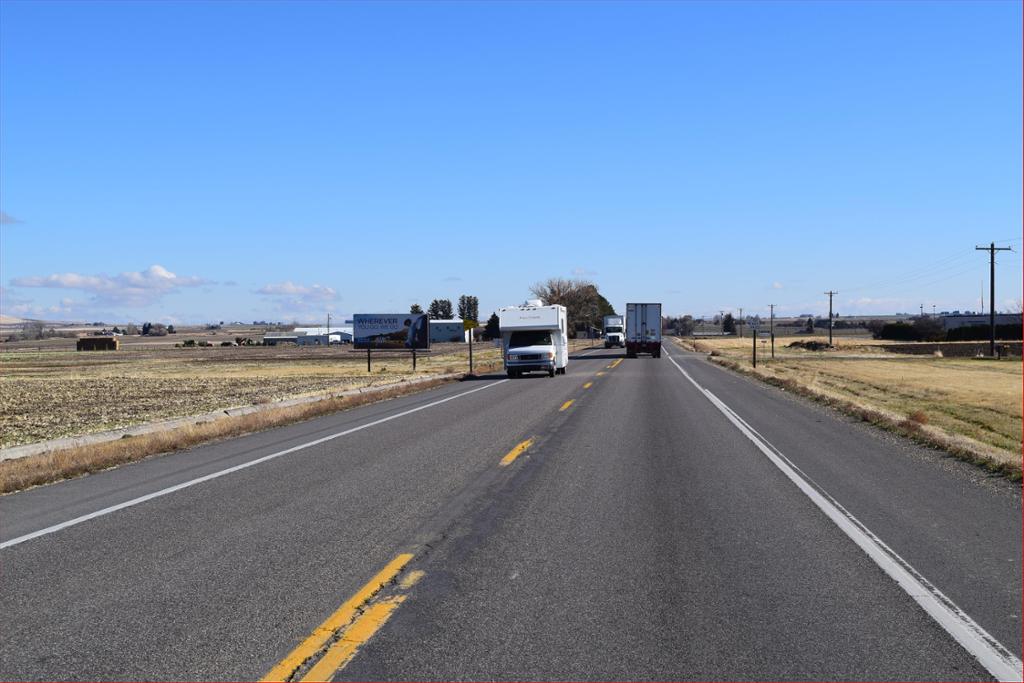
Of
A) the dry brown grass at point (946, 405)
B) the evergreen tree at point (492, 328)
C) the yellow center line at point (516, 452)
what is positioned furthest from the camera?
the evergreen tree at point (492, 328)

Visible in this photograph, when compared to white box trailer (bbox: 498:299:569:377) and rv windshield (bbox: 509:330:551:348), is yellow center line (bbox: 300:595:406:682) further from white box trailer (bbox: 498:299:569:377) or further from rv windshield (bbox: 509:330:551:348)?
rv windshield (bbox: 509:330:551:348)

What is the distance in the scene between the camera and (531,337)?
1421 inches

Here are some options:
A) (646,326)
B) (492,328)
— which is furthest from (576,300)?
(646,326)

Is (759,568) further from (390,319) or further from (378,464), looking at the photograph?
(390,319)

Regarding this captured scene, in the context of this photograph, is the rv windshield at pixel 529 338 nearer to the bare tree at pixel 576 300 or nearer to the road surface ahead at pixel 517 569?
the road surface ahead at pixel 517 569

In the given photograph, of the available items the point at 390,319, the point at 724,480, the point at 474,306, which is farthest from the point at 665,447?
the point at 474,306

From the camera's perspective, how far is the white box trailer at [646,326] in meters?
59.6

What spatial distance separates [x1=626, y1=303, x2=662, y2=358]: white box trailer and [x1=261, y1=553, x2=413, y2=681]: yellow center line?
5404cm

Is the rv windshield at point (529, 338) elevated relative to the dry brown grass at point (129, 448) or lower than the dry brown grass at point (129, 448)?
elevated

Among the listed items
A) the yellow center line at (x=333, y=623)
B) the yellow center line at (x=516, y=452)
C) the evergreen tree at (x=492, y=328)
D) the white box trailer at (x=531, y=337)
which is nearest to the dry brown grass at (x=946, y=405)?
the yellow center line at (x=516, y=452)

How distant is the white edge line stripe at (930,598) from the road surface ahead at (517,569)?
0.02 m

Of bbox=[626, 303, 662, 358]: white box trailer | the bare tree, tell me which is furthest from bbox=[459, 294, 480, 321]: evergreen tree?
bbox=[626, 303, 662, 358]: white box trailer

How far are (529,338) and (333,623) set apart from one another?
31010mm

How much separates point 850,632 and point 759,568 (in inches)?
52.9
